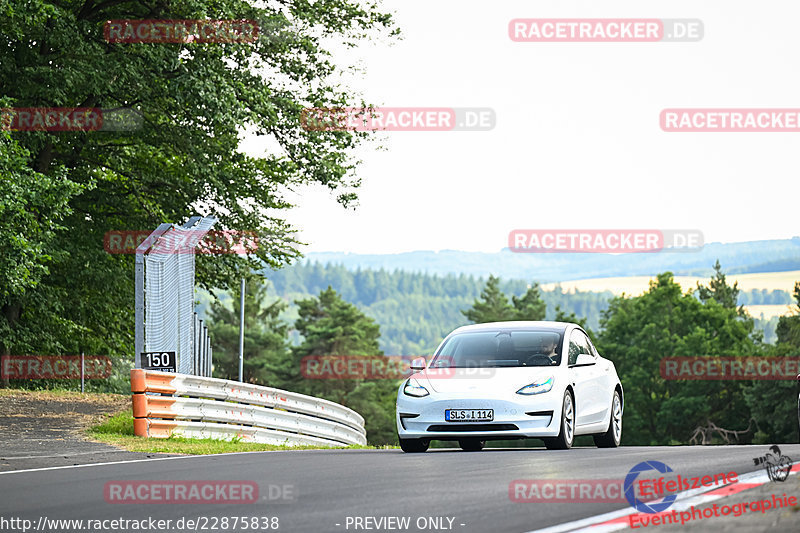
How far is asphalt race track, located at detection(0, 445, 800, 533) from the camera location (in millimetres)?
7305

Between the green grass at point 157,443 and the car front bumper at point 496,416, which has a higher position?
the car front bumper at point 496,416

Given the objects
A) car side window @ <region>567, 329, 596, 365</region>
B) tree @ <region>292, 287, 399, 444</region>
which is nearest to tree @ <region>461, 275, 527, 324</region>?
tree @ <region>292, 287, 399, 444</region>

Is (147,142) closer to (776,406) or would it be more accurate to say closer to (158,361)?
(158,361)

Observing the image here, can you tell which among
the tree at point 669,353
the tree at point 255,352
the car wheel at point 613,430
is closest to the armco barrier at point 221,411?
the car wheel at point 613,430

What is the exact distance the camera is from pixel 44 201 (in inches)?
932

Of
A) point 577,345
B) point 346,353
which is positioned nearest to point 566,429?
point 577,345

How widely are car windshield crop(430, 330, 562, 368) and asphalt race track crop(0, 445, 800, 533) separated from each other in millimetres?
1553

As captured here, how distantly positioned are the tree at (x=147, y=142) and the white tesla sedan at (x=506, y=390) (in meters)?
10.8

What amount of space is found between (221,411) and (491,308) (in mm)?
110572

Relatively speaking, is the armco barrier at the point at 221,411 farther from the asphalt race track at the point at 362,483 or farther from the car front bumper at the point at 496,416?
the car front bumper at the point at 496,416

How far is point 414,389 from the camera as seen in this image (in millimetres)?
13844

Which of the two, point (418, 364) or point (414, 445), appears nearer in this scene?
point (418, 364)

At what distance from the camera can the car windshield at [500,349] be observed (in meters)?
14.3

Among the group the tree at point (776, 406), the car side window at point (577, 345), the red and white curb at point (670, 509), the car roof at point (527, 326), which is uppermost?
the car roof at point (527, 326)
